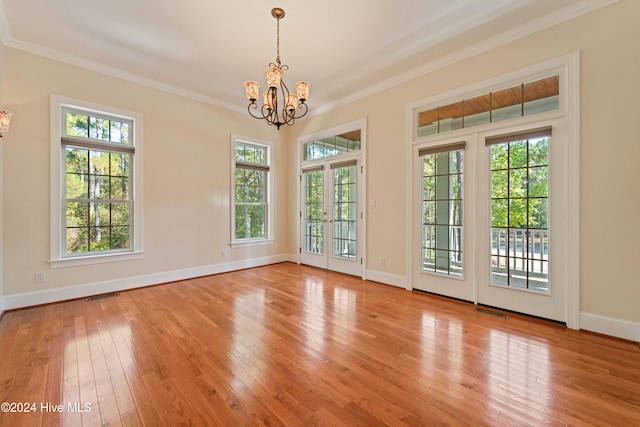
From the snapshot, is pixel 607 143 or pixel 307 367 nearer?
pixel 307 367

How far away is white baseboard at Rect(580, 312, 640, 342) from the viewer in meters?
2.42

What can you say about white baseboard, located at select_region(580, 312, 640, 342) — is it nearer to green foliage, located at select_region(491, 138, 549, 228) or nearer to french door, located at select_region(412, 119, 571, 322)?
french door, located at select_region(412, 119, 571, 322)

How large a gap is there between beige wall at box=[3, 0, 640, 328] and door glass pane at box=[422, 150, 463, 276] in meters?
0.34

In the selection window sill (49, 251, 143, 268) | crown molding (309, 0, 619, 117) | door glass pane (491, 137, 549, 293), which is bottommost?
window sill (49, 251, 143, 268)

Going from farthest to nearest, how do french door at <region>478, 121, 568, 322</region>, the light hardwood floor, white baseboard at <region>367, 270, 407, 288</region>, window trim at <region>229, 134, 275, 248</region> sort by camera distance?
window trim at <region>229, 134, 275, 248</region> → white baseboard at <region>367, 270, 407, 288</region> → french door at <region>478, 121, 568, 322</region> → the light hardwood floor

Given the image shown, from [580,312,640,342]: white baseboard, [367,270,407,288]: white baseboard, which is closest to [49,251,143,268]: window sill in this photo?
[367,270,407,288]: white baseboard

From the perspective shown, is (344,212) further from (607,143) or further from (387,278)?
(607,143)

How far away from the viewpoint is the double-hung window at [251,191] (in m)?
5.31

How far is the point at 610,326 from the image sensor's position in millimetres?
2521

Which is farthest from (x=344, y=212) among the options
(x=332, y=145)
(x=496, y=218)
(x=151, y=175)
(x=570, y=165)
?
(x=151, y=175)

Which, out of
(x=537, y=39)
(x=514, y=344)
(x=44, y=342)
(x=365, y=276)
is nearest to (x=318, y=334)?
(x=514, y=344)

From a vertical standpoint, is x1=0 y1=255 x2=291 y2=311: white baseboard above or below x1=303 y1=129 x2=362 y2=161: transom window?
below

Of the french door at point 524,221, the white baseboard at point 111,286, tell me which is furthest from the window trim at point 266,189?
the french door at point 524,221

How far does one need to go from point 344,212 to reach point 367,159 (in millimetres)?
1055
